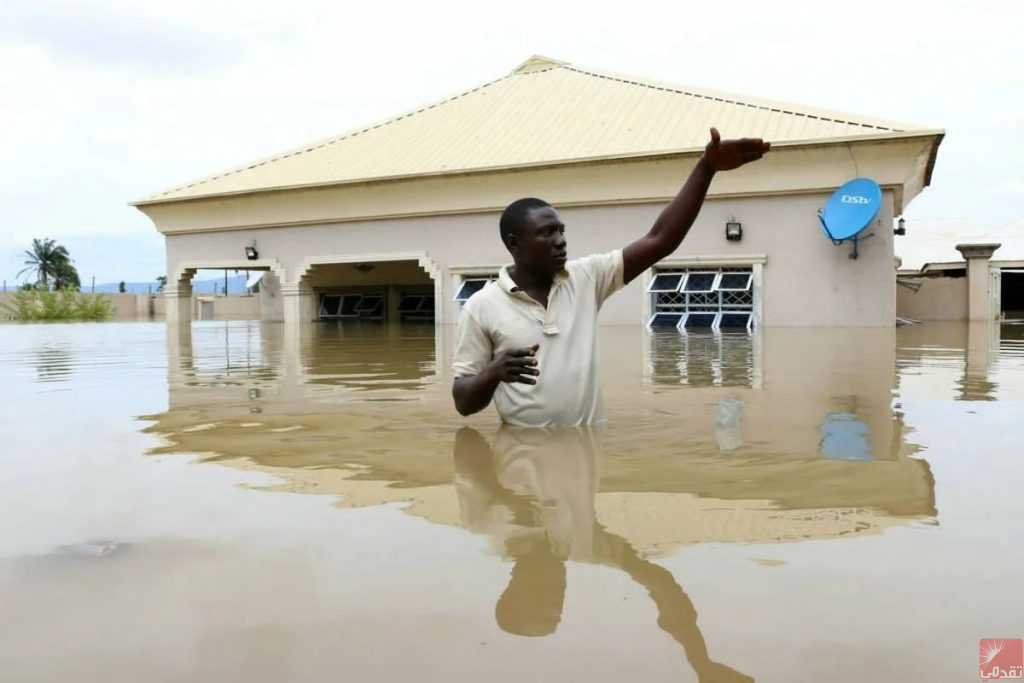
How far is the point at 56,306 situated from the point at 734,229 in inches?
949

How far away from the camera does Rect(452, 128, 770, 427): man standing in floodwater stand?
357 cm

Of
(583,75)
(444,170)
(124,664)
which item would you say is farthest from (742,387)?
(583,75)

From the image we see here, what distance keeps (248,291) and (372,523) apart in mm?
40515

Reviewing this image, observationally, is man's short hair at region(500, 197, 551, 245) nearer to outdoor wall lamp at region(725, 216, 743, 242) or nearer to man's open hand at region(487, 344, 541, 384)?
man's open hand at region(487, 344, 541, 384)

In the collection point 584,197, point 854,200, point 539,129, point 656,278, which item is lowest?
point 656,278

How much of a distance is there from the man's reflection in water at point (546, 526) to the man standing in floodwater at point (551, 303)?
0.58 ft

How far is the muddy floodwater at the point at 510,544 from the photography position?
1465 mm

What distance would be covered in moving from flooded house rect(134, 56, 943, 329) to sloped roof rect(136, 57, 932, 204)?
0.19 feet

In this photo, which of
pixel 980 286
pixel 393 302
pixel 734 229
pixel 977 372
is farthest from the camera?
pixel 393 302

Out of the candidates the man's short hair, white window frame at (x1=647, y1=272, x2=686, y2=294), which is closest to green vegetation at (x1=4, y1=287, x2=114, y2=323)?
white window frame at (x1=647, y1=272, x2=686, y2=294)

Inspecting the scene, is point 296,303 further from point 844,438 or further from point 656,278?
point 844,438

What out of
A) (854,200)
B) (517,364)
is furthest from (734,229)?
(517,364)

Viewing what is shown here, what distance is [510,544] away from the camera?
6.81 feet

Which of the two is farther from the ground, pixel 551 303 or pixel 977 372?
pixel 551 303
